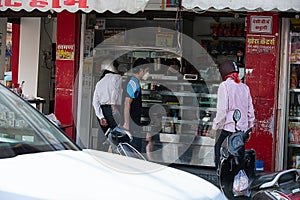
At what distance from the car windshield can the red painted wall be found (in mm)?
5069

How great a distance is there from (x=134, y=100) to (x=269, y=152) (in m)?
2.19

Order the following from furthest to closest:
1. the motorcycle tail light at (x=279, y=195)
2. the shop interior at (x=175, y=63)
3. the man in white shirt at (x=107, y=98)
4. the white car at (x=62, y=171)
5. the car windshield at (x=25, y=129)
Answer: the shop interior at (x=175, y=63) → the man in white shirt at (x=107, y=98) → the motorcycle tail light at (x=279, y=195) → the car windshield at (x=25, y=129) → the white car at (x=62, y=171)

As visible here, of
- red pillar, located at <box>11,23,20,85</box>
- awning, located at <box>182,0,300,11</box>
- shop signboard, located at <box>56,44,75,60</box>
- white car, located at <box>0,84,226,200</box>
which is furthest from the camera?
red pillar, located at <box>11,23,20,85</box>

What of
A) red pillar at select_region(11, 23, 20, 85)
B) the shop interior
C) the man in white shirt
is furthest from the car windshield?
red pillar at select_region(11, 23, 20, 85)

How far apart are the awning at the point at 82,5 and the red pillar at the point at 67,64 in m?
1.24

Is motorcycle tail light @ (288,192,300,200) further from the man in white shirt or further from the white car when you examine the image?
the man in white shirt

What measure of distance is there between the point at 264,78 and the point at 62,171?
19.4 feet

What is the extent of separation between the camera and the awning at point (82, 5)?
8.06 meters

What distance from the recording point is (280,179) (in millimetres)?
5156

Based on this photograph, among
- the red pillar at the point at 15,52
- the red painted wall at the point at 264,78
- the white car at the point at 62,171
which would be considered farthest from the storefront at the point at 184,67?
the white car at the point at 62,171

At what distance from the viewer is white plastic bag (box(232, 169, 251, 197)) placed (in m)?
7.00

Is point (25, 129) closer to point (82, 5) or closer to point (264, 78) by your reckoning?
point (82, 5)

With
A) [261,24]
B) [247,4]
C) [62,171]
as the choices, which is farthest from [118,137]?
Answer: [62,171]

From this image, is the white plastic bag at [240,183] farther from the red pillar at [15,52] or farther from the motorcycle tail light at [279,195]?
the red pillar at [15,52]
